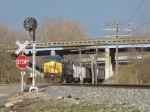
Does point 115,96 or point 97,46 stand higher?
point 97,46

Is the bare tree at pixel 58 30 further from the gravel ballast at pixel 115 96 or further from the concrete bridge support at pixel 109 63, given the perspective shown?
the gravel ballast at pixel 115 96

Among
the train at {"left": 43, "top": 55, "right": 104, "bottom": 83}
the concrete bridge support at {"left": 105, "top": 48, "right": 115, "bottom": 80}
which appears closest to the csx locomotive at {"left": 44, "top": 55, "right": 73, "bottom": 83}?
the train at {"left": 43, "top": 55, "right": 104, "bottom": 83}

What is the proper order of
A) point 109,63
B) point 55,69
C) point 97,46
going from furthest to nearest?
point 109,63
point 97,46
point 55,69

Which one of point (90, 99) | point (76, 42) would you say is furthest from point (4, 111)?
point (76, 42)

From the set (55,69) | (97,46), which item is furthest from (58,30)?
(55,69)

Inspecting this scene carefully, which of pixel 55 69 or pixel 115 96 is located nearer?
pixel 115 96

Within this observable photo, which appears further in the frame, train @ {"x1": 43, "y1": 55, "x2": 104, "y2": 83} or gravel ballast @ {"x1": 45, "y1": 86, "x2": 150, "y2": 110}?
train @ {"x1": 43, "y1": 55, "x2": 104, "y2": 83}

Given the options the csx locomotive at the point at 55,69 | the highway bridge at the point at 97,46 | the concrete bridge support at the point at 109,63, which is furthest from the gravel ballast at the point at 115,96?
the concrete bridge support at the point at 109,63

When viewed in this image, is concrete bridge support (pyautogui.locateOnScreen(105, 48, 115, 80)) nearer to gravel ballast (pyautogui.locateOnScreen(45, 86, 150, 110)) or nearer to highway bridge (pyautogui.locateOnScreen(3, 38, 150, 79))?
highway bridge (pyautogui.locateOnScreen(3, 38, 150, 79))

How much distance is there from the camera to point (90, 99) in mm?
15961

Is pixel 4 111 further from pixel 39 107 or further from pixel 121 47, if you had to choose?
pixel 121 47

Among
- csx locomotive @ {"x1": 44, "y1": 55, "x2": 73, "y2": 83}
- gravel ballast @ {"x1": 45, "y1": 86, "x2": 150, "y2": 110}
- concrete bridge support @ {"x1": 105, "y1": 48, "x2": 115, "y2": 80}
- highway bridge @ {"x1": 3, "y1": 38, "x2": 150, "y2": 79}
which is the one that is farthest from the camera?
concrete bridge support @ {"x1": 105, "y1": 48, "x2": 115, "y2": 80}

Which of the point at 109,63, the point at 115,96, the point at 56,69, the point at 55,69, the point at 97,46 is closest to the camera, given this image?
the point at 115,96

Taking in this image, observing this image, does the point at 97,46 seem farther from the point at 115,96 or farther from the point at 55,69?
the point at 115,96
